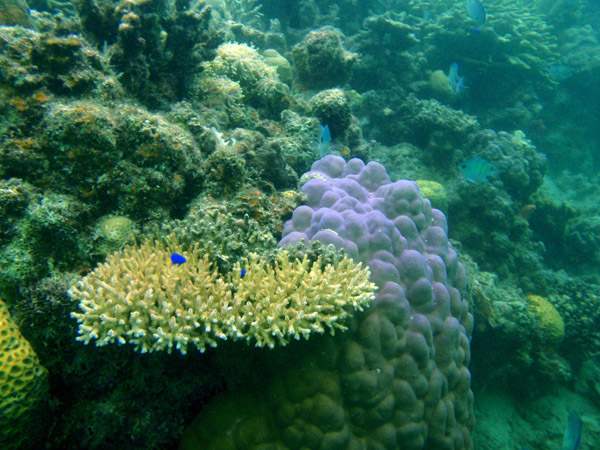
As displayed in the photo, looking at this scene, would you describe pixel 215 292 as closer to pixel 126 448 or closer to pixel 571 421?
pixel 126 448

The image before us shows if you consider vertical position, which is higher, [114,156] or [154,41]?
[154,41]

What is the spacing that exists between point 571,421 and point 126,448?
5735 millimetres

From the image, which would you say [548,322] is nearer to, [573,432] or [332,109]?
[573,432]

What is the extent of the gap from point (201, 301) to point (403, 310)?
6.19ft

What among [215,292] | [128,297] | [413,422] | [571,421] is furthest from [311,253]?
[571,421]

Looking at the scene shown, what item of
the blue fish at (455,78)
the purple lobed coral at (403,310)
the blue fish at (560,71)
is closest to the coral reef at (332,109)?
the purple lobed coral at (403,310)

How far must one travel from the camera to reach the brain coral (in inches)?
103

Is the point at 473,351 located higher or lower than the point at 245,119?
lower

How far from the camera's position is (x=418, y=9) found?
1185 centimetres

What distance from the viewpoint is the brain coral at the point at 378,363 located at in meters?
2.61

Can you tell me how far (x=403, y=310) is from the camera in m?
2.95

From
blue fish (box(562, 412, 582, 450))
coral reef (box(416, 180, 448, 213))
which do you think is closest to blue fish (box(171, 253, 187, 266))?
coral reef (box(416, 180, 448, 213))

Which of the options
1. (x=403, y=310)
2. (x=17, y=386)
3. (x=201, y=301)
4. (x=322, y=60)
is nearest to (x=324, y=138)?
(x=403, y=310)

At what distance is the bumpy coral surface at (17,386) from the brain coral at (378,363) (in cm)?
116
